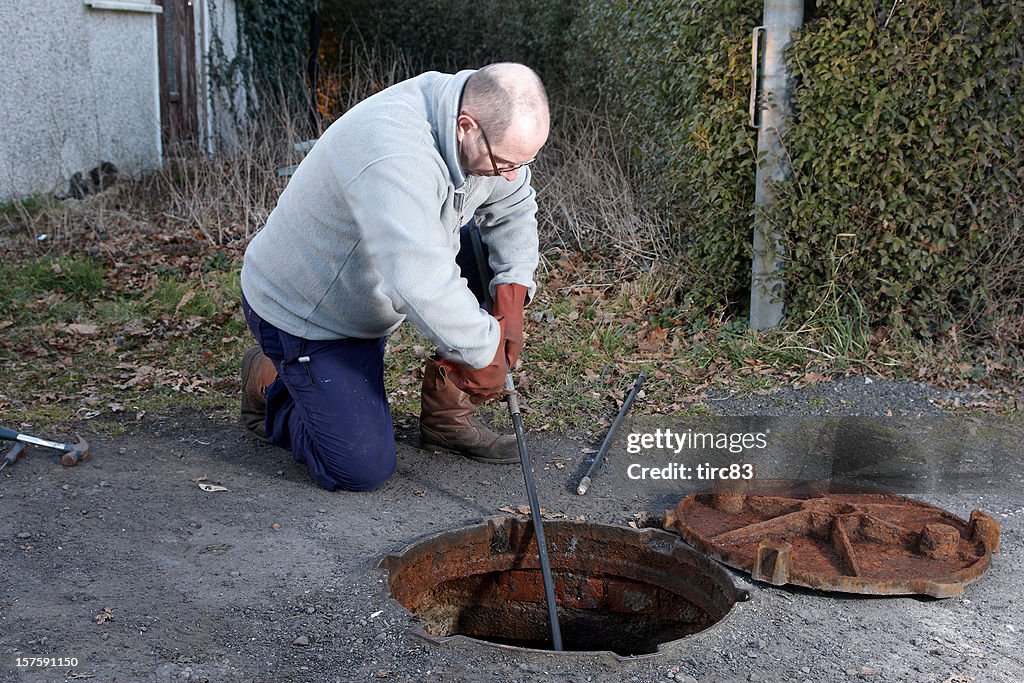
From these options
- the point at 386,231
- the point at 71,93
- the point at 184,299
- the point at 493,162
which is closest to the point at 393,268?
the point at 386,231

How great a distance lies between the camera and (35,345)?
20.2 ft

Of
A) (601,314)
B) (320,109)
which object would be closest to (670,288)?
(601,314)

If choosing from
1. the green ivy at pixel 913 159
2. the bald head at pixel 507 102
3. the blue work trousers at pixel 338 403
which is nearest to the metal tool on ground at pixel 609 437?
the blue work trousers at pixel 338 403

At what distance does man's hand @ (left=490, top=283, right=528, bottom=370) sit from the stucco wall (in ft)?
22.6

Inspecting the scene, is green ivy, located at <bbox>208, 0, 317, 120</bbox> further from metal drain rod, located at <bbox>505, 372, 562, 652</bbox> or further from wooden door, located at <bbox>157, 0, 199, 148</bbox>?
metal drain rod, located at <bbox>505, 372, 562, 652</bbox>

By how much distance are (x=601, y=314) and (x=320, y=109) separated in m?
7.67

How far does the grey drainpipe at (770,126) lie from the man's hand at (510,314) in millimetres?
2179

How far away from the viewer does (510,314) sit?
13.5ft

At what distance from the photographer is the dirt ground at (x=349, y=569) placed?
2.83m

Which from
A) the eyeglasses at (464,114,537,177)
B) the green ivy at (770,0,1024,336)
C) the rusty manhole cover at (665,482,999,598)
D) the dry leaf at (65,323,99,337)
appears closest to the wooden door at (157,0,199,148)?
the dry leaf at (65,323,99,337)

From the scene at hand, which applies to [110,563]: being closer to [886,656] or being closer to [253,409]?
[253,409]

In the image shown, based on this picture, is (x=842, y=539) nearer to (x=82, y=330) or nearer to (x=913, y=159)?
(x=913, y=159)

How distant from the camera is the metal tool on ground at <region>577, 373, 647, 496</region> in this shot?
4.20 m

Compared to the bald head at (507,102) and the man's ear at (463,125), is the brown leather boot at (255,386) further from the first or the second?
the bald head at (507,102)
